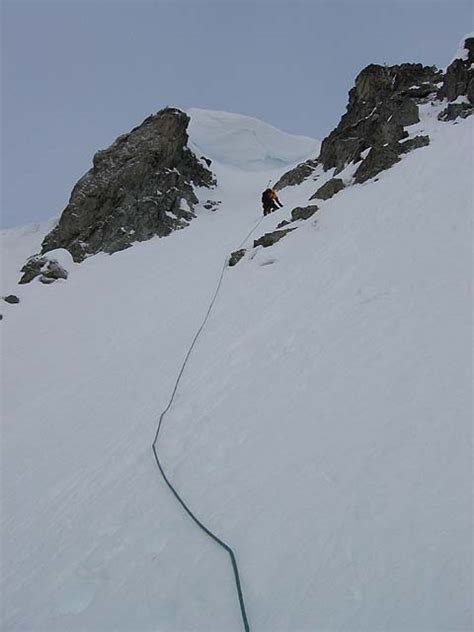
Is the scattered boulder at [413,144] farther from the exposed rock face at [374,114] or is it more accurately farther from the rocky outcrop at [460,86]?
the rocky outcrop at [460,86]

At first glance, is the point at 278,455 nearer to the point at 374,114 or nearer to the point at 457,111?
the point at 457,111

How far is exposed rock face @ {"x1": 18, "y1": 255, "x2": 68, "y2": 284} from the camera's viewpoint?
1734cm

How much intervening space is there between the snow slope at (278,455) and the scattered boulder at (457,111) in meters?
7.19

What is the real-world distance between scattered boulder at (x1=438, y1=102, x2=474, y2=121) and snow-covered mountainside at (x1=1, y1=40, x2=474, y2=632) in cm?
622

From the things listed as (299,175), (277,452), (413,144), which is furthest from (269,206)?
(277,452)

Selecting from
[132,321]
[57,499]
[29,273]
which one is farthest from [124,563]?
[29,273]

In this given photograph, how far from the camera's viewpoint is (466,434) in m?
3.15

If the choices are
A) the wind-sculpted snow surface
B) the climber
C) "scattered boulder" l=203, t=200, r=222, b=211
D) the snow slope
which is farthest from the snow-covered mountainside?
the wind-sculpted snow surface

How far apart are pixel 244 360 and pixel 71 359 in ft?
15.3

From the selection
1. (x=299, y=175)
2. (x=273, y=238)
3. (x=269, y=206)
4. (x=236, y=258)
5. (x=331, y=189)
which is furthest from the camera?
(x=299, y=175)

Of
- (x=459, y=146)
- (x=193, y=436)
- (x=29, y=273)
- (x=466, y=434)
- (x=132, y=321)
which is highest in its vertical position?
(x=29, y=273)

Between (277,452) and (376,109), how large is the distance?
2118 centimetres

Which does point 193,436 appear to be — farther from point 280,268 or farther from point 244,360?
point 280,268

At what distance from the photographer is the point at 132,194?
24.0 meters
